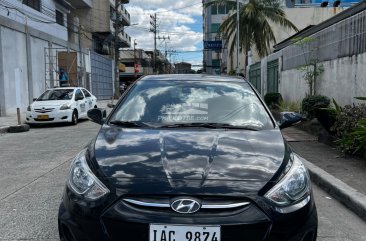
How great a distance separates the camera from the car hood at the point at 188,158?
9.57 feet

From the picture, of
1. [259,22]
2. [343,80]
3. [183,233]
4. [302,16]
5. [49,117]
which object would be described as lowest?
[49,117]

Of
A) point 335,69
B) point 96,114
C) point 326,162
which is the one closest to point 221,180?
point 96,114

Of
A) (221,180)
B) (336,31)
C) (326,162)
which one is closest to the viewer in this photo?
(221,180)

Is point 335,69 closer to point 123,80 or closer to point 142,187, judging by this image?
point 142,187

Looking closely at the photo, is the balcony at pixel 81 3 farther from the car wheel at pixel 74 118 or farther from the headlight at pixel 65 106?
the headlight at pixel 65 106

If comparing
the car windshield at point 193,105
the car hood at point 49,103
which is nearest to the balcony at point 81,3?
the car hood at point 49,103

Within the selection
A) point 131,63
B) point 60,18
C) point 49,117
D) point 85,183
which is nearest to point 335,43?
point 85,183

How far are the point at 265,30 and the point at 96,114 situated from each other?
27908 millimetres

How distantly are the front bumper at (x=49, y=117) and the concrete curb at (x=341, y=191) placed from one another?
11.7 meters

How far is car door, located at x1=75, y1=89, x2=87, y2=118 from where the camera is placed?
18.0 meters

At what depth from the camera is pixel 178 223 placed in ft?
8.89

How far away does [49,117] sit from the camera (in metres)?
16.3

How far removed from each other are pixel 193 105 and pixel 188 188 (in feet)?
5.58

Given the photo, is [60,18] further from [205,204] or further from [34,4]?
[205,204]
